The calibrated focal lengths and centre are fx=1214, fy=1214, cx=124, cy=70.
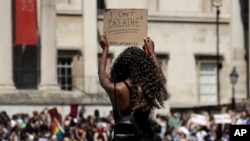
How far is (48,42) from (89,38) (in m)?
4.25

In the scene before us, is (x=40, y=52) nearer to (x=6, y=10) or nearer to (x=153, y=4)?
(x=6, y=10)

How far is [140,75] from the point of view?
34.0 ft

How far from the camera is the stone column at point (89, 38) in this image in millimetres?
51094

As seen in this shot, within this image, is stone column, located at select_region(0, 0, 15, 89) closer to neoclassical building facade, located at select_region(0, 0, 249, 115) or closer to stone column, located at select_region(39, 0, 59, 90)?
neoclassical building facade, located at select_region(0, 0, 249, 115)

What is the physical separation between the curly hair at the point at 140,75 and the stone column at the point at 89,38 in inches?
1570

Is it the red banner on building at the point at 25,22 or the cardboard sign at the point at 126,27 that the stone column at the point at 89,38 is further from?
the cardboard sign at the point at 126,27

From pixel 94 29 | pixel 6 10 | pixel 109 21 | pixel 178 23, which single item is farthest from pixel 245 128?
pixel 178 23

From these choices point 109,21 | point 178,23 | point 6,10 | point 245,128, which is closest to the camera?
point 245,128

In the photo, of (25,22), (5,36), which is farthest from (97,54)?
(5,36)

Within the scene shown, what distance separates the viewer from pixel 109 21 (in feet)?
36.7

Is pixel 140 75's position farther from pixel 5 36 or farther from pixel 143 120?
pixel 5 36

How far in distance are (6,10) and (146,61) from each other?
35692 millimetres

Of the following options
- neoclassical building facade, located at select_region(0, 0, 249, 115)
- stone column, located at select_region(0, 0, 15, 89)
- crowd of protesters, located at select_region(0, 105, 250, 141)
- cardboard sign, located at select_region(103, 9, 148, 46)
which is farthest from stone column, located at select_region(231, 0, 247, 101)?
cardboard sign, located at select_region(103, 9, 148, 46)

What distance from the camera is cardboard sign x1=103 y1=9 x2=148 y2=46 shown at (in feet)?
36.4
